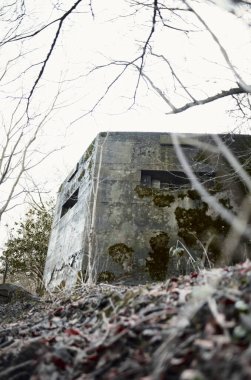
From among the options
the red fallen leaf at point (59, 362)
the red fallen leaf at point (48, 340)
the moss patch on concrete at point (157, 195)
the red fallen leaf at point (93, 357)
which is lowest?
the red fallen leaf at point (59, 362)

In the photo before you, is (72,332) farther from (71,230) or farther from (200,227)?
(71,230)

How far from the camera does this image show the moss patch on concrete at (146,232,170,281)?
5941 millimetres

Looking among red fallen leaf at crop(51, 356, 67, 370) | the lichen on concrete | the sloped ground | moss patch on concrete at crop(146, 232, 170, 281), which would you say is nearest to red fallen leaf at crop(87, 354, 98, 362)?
the sloped ground

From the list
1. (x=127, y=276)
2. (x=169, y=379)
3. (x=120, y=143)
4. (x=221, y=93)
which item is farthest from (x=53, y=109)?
(x=169, y=379)

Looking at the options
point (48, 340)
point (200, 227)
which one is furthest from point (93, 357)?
point (200, 227)

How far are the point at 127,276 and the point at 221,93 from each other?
345 centimetres

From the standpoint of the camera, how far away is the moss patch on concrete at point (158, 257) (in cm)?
594

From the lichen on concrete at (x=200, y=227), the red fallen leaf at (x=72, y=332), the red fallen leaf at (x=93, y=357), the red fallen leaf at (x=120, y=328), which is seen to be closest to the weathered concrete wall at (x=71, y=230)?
the lichen on concrete at (x=200, y=227)

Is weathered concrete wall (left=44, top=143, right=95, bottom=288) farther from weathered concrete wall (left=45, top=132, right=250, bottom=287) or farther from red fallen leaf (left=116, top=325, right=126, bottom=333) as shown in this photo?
red fallen leaf (left=116, top=325, right=126, bottom=333)

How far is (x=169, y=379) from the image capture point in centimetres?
125

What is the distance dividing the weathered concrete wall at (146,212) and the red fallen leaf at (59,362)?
13.7 feet

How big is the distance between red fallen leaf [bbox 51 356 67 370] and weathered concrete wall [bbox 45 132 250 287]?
13.7 ft

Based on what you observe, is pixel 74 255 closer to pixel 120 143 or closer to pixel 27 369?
pixel 120 143

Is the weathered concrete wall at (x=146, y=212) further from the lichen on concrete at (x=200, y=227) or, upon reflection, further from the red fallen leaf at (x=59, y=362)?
the red fallen leaf at (x=59, y=362)
